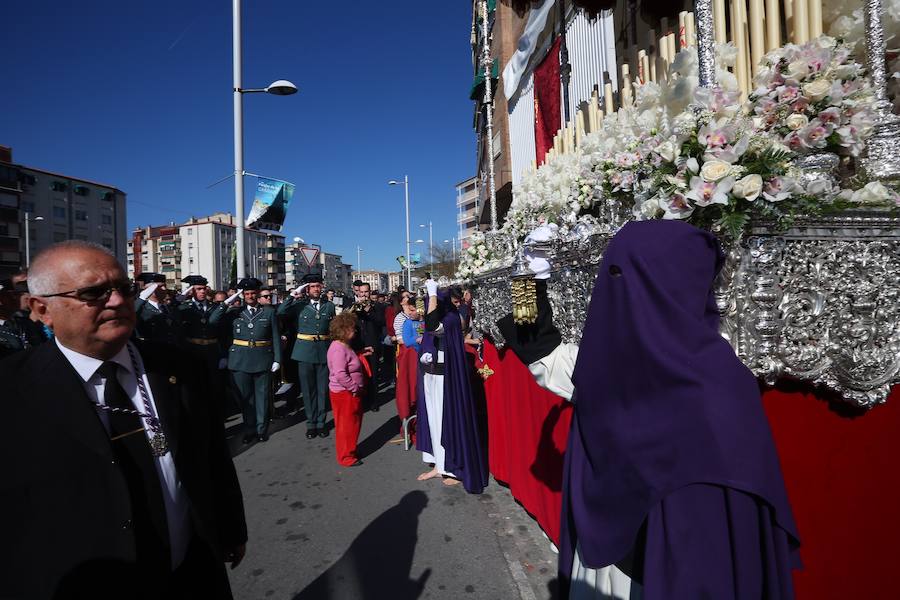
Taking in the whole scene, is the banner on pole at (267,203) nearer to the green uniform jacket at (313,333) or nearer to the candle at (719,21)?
the green uniform jacket at (313,333)

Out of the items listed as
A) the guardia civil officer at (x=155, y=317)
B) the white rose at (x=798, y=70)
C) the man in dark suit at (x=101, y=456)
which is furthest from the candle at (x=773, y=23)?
the guardia civil officer at (x=155, y=317)

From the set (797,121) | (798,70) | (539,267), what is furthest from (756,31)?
(539,267)

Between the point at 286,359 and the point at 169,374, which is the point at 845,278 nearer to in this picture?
the point at 169,374

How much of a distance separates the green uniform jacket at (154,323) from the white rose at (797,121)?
742 cm

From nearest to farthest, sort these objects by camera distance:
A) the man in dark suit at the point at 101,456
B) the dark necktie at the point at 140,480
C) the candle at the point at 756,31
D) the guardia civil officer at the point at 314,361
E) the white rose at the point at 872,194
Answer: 1. the man in dark suit at the point at 101,456
2. the dark necktie at the point at 140,480
3. the white rose at the point at 872,194
4. the candle at the point at 756,31
5. the guardia civil officer at the point at 314,361

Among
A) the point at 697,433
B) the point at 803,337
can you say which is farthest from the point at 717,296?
the point at 697,433

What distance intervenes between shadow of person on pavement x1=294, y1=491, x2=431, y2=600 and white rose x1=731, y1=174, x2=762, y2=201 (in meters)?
3.10

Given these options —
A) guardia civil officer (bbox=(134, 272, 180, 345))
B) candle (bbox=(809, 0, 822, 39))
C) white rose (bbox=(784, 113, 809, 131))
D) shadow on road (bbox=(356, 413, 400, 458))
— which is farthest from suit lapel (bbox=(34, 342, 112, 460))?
guardia civil officer (bbox=(134, 272, 180, 345))

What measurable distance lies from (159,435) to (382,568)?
2.36 metres

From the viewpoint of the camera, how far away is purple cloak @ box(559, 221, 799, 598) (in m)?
1.23

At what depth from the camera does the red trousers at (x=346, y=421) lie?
220 inches

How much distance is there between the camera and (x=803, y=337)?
1.83 meters

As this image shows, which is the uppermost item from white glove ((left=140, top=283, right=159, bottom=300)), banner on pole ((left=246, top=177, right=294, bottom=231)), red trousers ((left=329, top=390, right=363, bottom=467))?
banner on pole ((left=246, top=177, right=294, bottom=231))

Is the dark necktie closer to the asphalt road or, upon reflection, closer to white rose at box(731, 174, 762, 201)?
the asphalt road
